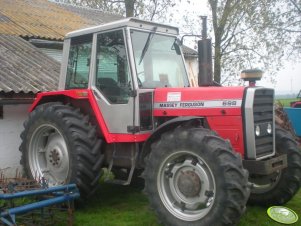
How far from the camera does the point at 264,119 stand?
5285mm

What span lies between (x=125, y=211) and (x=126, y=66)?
6.72 ft

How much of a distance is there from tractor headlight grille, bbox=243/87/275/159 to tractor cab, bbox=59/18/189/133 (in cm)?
130

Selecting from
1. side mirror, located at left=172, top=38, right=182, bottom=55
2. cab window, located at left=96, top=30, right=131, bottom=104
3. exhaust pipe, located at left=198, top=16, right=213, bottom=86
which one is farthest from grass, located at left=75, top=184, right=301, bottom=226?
side mirror, located at left=172, top=38, right=182, bottom=55

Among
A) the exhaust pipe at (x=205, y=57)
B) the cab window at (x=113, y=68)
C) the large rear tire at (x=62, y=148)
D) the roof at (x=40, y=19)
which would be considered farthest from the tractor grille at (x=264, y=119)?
the roof at (x=40, y=19)

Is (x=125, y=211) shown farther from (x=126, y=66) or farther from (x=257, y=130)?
(x=257, y=130)

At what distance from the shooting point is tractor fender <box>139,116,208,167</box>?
4.97 m

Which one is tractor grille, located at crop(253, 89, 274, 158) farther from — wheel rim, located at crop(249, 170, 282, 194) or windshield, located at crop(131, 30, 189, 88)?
windshield, located at crop(131, 30, 189, 88)

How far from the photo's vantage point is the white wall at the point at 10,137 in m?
7.53

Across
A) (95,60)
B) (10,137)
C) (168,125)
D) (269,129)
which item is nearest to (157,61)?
(95,60)

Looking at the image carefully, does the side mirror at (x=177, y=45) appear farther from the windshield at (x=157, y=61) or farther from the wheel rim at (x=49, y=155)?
the wheel rim at (x=49, y=155)

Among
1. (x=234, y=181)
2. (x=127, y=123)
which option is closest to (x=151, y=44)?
(x=127, y=123)

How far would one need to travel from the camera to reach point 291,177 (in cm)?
564

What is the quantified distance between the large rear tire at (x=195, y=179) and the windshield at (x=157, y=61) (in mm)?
1034

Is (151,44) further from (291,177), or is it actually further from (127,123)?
(291,177)
